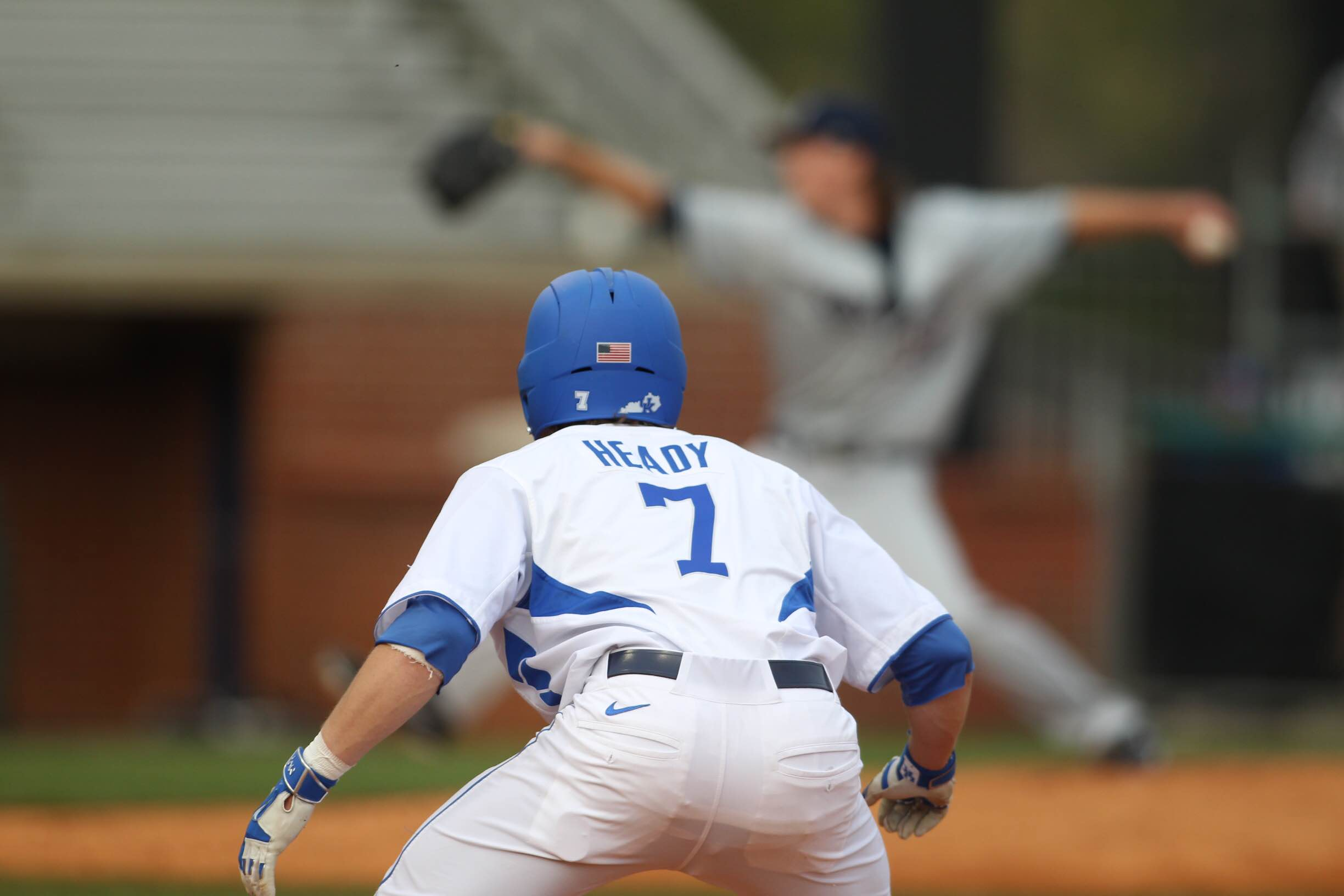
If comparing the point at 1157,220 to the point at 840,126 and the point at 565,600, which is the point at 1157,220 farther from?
the point at 565,600

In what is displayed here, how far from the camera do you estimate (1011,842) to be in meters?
5.46

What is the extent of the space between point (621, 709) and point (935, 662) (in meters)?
A: 0.60

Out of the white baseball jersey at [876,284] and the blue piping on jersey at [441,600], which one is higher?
the white baseball jersey at [876,284]

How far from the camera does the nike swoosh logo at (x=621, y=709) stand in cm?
265

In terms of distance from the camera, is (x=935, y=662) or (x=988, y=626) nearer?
(x=935, y=662)

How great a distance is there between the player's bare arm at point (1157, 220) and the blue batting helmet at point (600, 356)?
3.75 metres

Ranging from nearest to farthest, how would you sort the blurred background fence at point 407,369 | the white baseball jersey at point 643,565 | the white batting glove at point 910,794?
1. the white baseball jersey at point 643,565
2. the white batting glove at point 910,794
3. the blurred background fence at point 407,369

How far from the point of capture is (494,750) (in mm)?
8516

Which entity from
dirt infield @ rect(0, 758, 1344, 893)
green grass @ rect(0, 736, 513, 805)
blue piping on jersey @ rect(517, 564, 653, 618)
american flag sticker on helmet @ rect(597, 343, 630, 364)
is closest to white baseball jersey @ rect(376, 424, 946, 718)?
blue piping on jersey @ rect(517, 564, 653, 618)

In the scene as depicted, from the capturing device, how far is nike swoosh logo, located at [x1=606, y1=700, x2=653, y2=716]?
2.65 meters

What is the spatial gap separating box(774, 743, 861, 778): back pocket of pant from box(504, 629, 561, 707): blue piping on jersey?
1.34 feet

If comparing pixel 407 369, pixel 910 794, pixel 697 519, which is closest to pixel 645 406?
pixel 697 519

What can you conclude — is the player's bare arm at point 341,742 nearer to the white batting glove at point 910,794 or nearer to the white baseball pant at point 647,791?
the white baseball pant at point 647,791

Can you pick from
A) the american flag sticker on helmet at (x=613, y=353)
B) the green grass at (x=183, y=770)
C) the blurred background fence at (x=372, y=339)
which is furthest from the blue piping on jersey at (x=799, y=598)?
the blurred background fence at (x=372, y=339)
